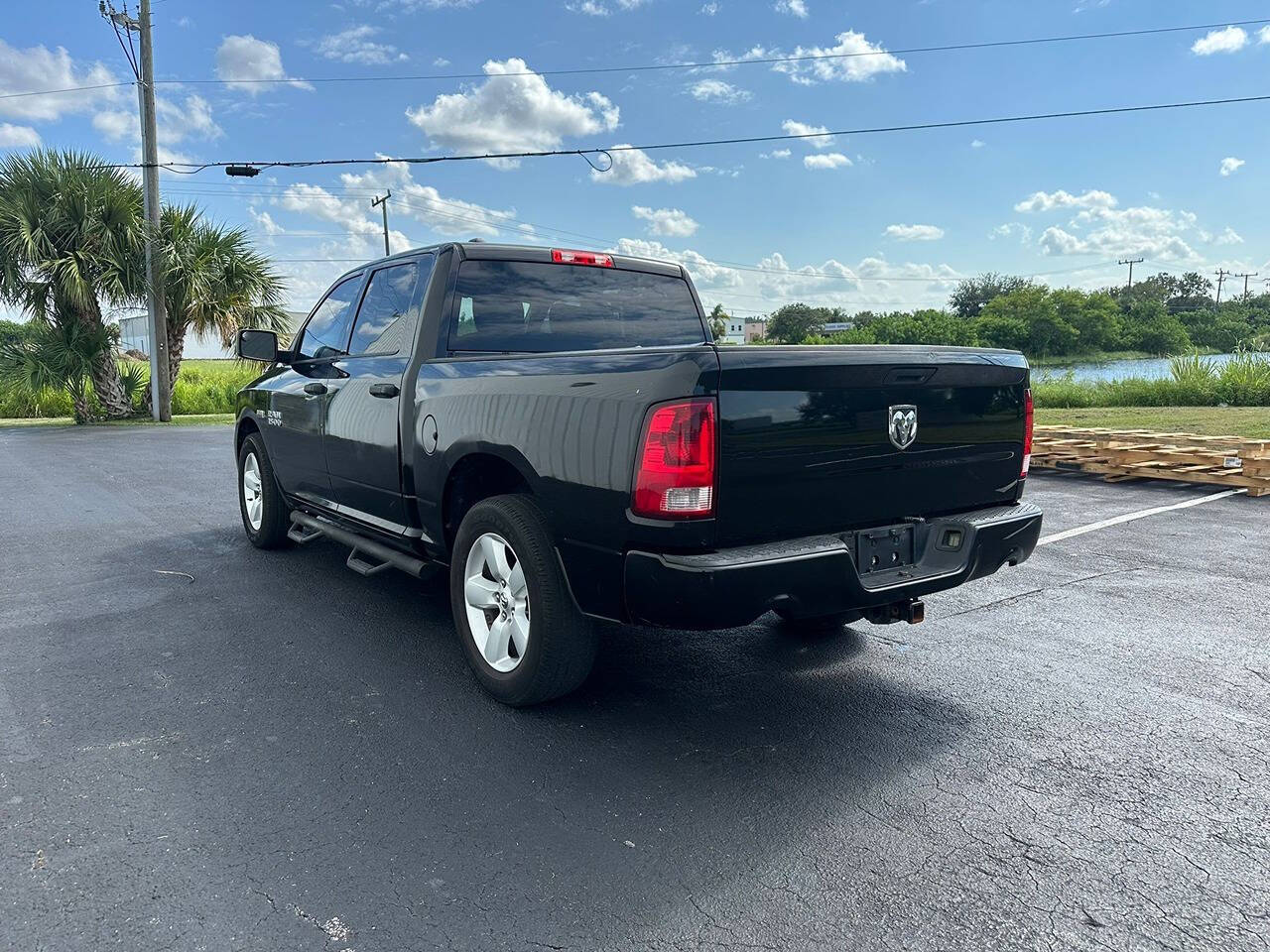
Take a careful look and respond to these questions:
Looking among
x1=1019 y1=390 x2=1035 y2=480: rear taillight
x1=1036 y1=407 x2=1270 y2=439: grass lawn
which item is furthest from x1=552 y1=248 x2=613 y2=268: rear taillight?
x1=1036 y1=407 x2=1270 y2=439: grass lawn

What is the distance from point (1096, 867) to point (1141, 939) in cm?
32

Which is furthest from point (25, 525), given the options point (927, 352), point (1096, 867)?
point (1096, 867)

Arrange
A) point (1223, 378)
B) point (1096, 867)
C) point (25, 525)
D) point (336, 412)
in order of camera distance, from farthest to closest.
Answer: point (1223, 378), point (25, 525), point (336, 412), point (1096, 867)

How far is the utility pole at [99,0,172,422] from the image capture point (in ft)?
67.8

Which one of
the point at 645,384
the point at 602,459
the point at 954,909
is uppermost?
the point at 645,384

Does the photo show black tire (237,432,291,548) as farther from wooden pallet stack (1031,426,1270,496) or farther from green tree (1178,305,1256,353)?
green tree (1178,305,1256,353)

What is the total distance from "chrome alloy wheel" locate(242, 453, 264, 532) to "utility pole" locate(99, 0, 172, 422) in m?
16.4

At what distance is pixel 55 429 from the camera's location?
63.1ft

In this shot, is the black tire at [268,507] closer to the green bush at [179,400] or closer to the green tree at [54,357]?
the green tree at [54,357]

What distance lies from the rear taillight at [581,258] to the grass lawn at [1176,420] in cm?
1196

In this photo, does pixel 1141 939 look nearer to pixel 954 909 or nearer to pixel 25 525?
pixel 954 909

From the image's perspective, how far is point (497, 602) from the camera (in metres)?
3.74

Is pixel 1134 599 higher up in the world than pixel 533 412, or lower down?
lower down

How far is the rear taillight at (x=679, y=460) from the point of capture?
2893 millimetres
